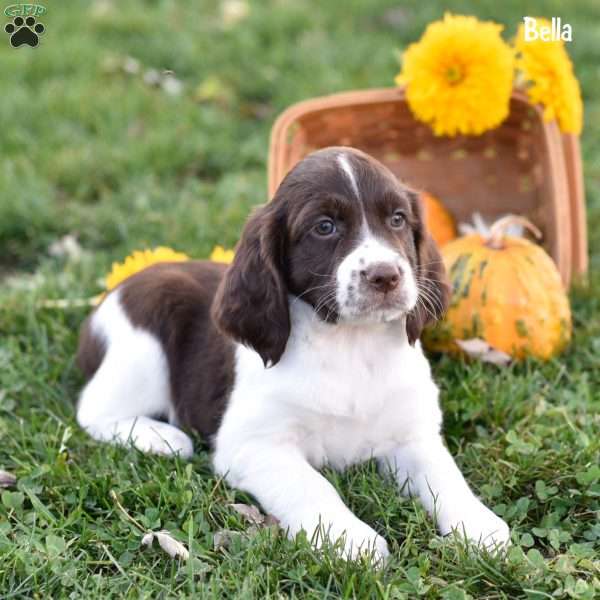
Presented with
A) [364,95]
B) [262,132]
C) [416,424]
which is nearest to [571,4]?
[262,132]

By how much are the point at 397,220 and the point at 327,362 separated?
0.61m

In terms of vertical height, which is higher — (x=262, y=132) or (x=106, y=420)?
(x=262, y=132)

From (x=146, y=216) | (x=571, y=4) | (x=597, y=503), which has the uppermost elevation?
(x=571, y=4)

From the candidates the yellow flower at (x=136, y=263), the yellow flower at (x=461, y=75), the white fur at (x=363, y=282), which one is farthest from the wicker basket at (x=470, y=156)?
the white fur at (x=363, y=282)

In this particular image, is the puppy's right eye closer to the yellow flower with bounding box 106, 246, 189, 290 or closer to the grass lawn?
the grass lawn

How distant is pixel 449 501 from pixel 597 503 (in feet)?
1.80

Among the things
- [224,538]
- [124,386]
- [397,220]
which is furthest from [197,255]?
[224,538]

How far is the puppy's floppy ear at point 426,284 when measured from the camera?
366cm

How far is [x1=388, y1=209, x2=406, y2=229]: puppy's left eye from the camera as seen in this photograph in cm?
350

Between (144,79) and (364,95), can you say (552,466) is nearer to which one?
(364,95)

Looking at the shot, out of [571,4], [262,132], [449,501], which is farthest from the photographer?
[571,4]

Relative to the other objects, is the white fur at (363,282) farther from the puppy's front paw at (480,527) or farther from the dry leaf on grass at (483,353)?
the dry leaf on grass at (483,353)

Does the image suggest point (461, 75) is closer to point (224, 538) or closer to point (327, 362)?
point (327, 362)

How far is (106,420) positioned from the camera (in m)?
4.21
